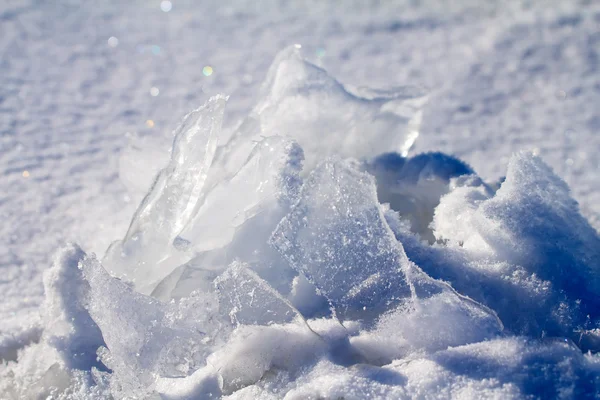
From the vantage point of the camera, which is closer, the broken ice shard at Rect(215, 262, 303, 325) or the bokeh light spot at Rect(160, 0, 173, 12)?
the broken ice shard at Rect(215, 262, 303, 325)

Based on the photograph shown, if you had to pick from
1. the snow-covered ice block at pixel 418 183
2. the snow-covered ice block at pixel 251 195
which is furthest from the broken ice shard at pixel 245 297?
the snow-covered ice block at pixel 418 183

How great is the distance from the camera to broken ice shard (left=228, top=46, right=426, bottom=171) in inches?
37.8

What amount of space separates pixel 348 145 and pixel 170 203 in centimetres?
36

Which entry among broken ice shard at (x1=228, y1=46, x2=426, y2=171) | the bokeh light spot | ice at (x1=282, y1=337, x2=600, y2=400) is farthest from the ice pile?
the bokeh light spot

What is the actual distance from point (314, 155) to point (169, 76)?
3.85 feet

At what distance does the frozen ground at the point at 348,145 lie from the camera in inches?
23.5

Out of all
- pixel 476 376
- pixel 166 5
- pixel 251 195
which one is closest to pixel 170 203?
pixel 251 195

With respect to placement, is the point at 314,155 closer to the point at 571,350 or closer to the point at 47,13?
the point at 571,350

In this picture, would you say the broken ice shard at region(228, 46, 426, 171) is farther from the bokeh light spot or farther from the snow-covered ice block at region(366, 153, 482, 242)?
the bokeh light spot

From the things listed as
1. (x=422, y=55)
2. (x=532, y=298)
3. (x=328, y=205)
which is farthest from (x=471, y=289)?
(x=422, y=55)

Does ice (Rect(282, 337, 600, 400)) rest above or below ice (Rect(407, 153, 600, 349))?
below

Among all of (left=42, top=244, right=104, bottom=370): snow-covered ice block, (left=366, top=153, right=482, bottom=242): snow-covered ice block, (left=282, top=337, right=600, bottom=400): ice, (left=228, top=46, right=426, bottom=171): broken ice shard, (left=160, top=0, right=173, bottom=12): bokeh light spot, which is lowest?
(left=282, top=337, right=600, bottom=400): ice

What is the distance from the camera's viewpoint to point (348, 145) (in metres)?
0.99

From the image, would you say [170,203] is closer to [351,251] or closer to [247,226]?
[247,226]
